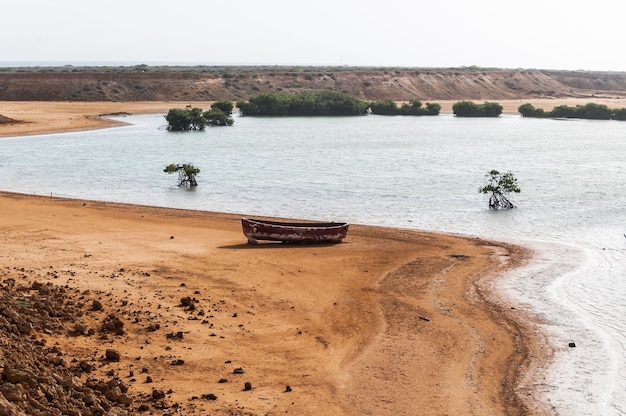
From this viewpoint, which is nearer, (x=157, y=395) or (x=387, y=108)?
(x=157, y=395)

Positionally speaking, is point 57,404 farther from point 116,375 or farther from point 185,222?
point 185,222

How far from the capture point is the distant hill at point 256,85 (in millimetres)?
95125

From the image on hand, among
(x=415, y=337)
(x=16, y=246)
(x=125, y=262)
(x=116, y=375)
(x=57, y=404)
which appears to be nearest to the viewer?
(x=57, y=404)

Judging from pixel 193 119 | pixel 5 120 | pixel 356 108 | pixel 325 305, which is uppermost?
pixel 356 108

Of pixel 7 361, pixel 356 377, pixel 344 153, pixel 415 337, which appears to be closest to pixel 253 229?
pixel 415 337

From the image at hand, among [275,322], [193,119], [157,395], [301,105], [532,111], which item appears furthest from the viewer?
[532,111]

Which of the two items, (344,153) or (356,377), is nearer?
(356,377)

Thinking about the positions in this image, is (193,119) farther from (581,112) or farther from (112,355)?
(112,355)

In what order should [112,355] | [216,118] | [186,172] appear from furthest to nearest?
[216,118], [186,172], [112,355]

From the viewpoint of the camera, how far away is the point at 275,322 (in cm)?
1756

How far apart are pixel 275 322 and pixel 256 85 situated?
301ft

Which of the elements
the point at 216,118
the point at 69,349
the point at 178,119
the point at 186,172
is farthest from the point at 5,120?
the point at 69,349

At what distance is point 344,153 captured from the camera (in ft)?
184

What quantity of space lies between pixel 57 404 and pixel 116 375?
2.80 metres
